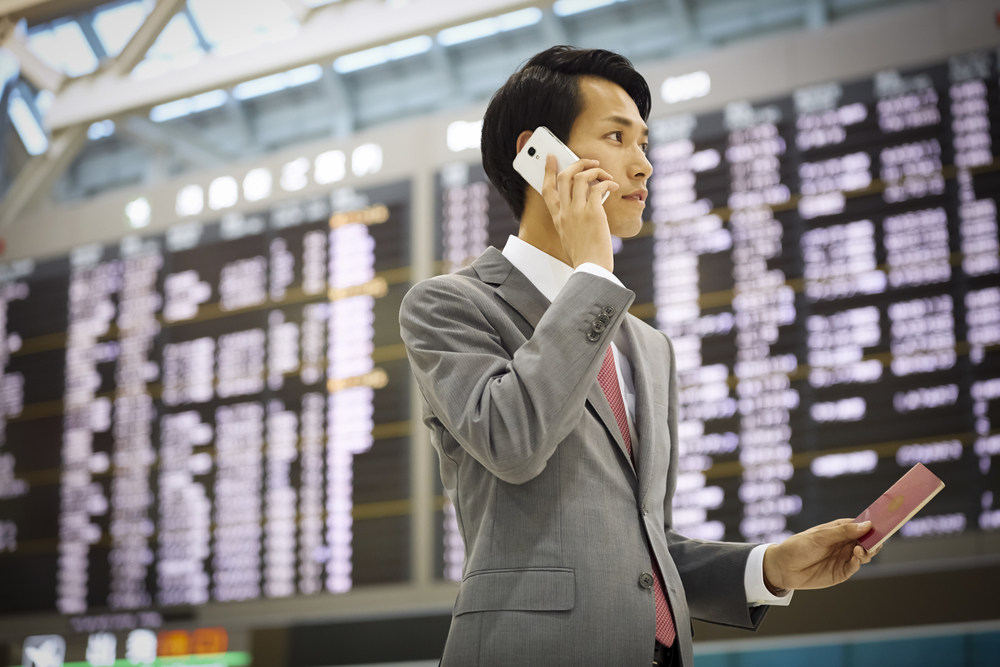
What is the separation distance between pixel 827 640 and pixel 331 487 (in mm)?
2025

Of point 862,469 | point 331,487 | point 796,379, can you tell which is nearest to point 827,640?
point 862,469

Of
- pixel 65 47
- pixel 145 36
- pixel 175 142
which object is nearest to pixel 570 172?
pixel 145 36

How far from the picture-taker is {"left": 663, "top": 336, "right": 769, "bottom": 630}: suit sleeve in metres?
1.24

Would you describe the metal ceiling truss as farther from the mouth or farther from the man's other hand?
the man's other hand

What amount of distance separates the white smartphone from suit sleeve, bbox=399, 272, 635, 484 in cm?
23

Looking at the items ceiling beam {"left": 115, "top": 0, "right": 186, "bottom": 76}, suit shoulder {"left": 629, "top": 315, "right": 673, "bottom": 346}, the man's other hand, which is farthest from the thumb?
ceiling beam {"left": 115, "top": 0, "right": 186, "bottom": 76}

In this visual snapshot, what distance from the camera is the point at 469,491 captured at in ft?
3.69

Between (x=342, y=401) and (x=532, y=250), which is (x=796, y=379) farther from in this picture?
(x=532, y=250)

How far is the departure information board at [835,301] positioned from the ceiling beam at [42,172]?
10.4ft

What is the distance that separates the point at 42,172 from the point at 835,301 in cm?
419

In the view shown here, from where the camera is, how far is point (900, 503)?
1084 mm

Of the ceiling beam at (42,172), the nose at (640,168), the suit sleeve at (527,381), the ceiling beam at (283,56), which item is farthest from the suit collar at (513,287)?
the ceiling beam at (42,172)

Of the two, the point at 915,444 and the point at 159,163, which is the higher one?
the point at 159,163

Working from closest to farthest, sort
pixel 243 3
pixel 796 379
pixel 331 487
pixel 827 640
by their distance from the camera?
pixel 827 640, pixel 796 379, pixel 331 487, pixel 243 3
